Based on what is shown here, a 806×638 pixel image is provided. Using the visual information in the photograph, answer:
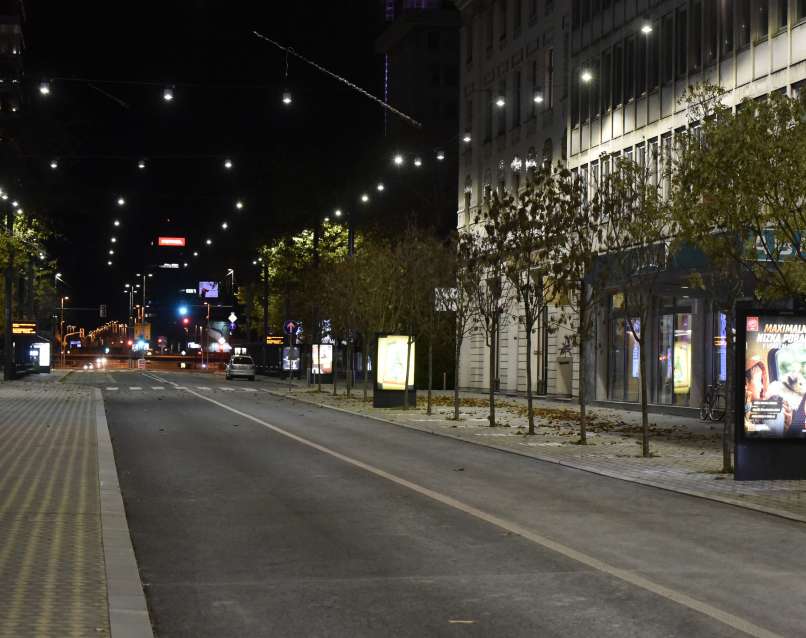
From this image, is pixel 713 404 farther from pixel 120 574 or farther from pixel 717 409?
pixel 120 574

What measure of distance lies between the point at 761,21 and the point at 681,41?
16.3 feet

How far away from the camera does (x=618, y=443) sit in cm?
2572

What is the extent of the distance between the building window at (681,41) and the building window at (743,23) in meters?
3.20

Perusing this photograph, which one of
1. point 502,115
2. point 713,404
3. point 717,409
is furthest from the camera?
point 502,115

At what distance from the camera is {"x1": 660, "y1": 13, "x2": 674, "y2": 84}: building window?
39.4 metres

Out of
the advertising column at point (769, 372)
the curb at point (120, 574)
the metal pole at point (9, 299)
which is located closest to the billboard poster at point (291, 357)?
the metal pole at point (9, 299)

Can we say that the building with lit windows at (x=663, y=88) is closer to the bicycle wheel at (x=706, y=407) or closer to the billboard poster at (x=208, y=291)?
the bicycle wheel at (x=706, y=407)

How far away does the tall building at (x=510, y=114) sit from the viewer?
49.8m

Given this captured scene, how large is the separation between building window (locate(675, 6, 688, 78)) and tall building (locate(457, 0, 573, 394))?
7786 millimetres

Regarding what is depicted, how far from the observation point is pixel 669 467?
20.3 metres

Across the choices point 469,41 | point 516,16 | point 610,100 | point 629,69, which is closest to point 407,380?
point 610,100

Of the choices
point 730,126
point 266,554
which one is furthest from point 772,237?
point 266,554

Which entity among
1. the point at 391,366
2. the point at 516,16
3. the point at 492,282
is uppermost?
the point at 516,16

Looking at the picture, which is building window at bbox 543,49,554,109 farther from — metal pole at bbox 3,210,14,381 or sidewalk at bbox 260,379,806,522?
metal pole at bbox 3,210,14,381
